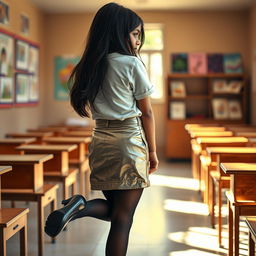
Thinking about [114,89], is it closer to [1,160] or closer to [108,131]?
[108,131]

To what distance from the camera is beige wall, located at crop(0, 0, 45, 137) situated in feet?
28.0

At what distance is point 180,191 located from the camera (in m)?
7.14

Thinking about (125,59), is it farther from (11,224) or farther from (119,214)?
(11,224)

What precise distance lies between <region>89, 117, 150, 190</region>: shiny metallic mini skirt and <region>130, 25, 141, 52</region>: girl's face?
372 mm

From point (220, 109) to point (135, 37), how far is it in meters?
8.33

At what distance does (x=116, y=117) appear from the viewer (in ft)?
8.26

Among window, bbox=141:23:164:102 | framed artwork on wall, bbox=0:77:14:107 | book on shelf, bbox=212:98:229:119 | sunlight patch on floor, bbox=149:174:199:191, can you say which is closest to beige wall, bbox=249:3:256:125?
book on shelf, bbox=212:98:229:119

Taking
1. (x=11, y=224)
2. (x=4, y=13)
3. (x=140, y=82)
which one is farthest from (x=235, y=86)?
(x=140, y=82)

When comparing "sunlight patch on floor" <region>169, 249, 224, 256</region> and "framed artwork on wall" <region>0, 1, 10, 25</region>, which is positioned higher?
"framed artwork on wall" <region>0, 1, 10, 25</region>

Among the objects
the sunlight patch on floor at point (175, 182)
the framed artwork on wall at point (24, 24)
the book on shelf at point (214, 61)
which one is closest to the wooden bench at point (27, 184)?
the sunlight patch on floor at point (175, 182)

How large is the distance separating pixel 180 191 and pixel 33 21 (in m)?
4.98

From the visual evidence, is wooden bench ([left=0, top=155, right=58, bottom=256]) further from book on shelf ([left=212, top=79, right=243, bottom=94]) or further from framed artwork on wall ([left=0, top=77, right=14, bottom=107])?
book on shelf ([left=212, top=79, right=243, bottom=94])

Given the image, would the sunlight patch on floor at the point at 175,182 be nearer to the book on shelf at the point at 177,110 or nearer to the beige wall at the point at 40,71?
the book on shelf at the point at 177,110

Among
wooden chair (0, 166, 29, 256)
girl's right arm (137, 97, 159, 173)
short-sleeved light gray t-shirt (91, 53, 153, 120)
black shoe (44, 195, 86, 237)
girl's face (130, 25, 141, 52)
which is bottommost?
wooden chair (0, 166, 29, 256)
